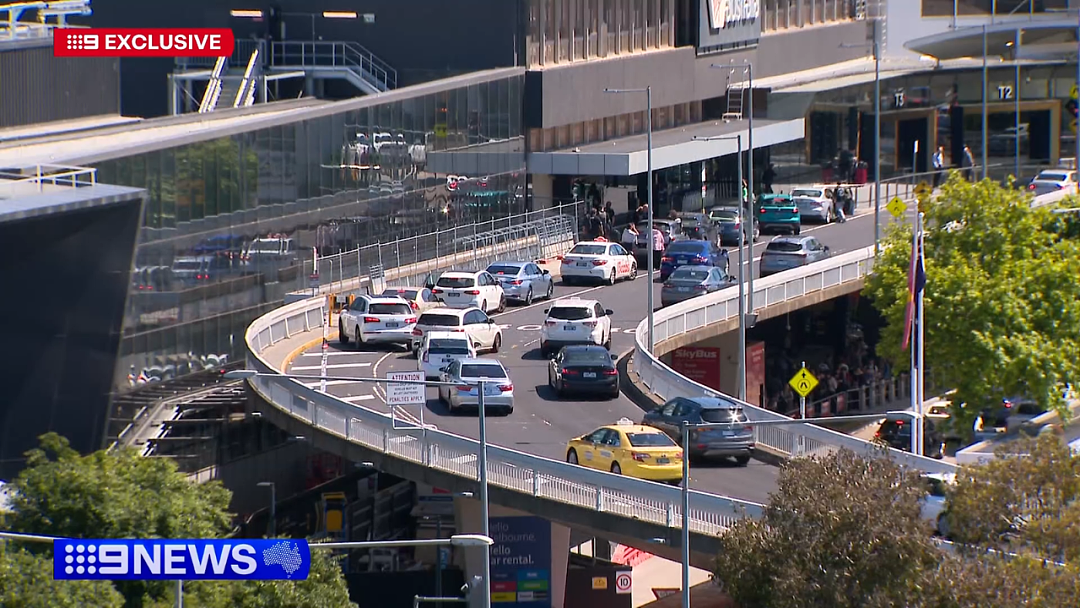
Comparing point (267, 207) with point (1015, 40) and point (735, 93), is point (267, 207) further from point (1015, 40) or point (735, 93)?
point (1015, 40)

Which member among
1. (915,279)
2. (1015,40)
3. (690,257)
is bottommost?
(690,257)

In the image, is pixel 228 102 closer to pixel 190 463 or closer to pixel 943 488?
pixel 190 463

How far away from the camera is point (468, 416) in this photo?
140 feet

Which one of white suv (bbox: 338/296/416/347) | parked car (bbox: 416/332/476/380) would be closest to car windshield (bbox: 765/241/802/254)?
white suv (bbox: 338/296/416/347)

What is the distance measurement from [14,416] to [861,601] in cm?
2555

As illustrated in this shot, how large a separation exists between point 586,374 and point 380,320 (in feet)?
25.6

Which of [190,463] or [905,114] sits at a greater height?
[905,114]

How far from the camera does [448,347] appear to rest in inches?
1796

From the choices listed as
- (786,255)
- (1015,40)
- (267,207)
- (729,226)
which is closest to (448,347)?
(267,207)

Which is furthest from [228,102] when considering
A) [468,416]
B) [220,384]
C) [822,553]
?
[822,553]

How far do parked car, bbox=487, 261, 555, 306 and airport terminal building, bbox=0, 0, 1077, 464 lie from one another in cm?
595

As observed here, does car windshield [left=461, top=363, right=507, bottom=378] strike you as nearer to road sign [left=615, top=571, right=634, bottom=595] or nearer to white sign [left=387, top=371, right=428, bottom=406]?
white sign [left=387, top=371, right=428, bottom=406]

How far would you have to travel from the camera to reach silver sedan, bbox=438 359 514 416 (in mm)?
42344

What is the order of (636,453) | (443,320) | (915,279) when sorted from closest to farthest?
(636,453) → (915,279) → (443,320)
